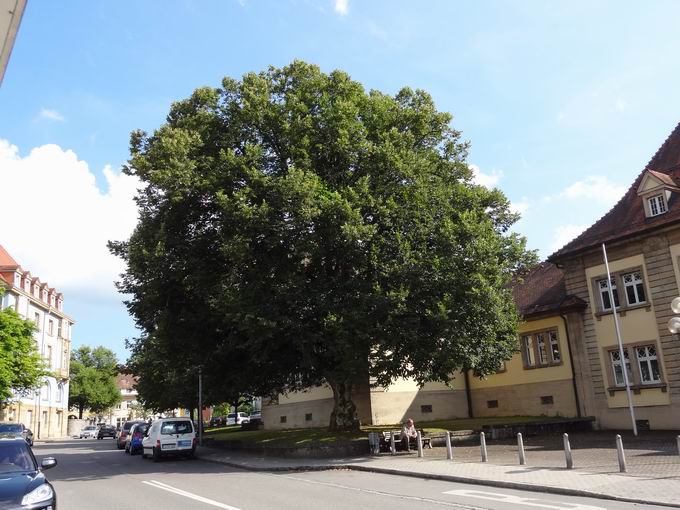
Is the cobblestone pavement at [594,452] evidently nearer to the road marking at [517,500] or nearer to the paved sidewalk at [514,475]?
the paved sidewalk at [514,475]

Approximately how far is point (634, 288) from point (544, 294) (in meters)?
6.63

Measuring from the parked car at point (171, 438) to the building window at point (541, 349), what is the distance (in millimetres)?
18377

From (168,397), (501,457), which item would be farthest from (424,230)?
(168,397)

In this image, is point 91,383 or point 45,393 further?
point 91,383

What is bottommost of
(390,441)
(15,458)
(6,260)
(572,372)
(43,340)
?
(390,441)

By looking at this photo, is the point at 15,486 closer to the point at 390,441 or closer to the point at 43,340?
the point at 390,441

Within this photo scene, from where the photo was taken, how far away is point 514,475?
14.6 metres

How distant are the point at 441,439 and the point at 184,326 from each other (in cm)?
1156

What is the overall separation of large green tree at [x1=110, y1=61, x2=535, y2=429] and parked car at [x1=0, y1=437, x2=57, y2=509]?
10.3m

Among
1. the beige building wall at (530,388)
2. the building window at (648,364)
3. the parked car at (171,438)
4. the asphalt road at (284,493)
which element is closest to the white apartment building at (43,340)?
the parked car at (171,438)

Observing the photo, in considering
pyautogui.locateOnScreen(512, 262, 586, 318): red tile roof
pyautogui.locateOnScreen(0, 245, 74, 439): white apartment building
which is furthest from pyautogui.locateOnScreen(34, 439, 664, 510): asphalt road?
pyautogui.locateOnScreen(0, 245, 74, 439): white apartment building

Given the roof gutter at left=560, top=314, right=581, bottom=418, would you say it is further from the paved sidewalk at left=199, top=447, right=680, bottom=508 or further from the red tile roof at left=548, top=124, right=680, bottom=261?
the paved sidewalk at left=199, top=447, right=680, bottom=508

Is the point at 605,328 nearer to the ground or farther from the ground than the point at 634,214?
nearer to the ground

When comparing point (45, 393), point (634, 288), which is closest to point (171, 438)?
point (634, 288)
